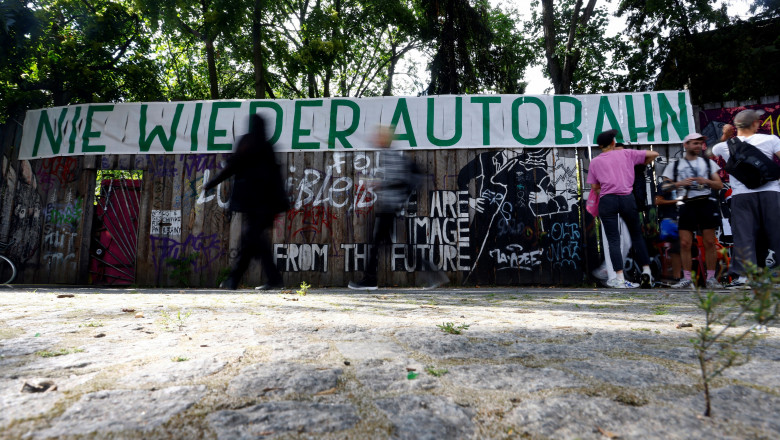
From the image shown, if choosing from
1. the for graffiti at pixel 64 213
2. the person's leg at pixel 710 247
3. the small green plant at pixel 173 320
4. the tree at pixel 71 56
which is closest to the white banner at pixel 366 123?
the tree at pixel 71 56

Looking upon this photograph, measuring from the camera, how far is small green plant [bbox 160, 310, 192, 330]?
2.42 metres

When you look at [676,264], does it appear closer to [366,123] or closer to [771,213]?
[771,213]

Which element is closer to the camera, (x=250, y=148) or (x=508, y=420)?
(x=508, y=420)

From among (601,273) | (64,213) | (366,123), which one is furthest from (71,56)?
(601,273)

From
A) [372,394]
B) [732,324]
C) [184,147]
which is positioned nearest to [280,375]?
[372,394]

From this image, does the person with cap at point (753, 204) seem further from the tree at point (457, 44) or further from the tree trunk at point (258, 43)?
the tree trunk at point (258, 43)

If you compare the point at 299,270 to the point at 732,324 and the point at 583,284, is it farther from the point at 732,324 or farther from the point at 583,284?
the point at 732,324

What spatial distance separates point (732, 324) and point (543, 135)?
20.1ft

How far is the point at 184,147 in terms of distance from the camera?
728 centimetres

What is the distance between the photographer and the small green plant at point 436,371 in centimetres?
151

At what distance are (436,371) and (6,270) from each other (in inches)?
333

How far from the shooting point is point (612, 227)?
5.53 metres

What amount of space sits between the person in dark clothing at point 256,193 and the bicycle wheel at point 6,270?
15.2 ft

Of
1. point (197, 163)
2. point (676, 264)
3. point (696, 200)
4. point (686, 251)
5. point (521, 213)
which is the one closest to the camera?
point (696, 200)
